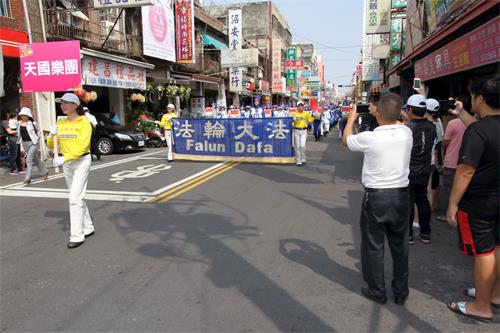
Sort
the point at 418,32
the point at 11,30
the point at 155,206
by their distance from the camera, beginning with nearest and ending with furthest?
the point at 155,206
the point at 11,30
the point at 418,32

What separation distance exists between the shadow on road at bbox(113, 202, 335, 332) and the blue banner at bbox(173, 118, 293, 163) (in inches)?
211

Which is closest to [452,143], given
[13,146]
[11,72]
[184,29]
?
[13,146]

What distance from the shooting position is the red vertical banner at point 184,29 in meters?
22.8

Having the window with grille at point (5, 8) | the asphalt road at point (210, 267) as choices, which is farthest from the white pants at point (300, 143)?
the window with grille at point (5, 8)

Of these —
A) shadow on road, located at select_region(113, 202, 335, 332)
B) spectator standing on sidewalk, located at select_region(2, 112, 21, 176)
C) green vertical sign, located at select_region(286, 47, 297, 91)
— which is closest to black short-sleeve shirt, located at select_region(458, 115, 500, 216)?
shadow on road, located at select_region(113, 202, 335, 332)

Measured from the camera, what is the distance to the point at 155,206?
6.98 metres

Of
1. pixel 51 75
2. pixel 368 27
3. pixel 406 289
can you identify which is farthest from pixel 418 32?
pixel 406 289

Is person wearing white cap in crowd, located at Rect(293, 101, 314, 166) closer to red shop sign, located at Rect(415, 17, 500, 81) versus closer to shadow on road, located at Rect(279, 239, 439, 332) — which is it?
red shop sign, located at Rect(415, 17, 500, 81)

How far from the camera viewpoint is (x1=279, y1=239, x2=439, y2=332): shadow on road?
3.13 m

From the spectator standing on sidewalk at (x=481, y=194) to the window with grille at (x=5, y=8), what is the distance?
574 inches

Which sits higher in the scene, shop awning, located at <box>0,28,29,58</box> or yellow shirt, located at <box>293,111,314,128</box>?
shop awning, located at <box>0,28,29,58</box>

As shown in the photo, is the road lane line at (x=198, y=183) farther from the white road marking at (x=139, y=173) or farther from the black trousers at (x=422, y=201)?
the black trousers at (x=422, y=201)

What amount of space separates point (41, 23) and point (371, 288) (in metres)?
14.7

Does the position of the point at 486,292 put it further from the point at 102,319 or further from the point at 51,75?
the point at 51,75
